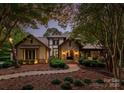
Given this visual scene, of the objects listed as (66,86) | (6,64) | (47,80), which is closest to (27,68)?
(6,64)

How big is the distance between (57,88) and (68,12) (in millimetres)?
1767

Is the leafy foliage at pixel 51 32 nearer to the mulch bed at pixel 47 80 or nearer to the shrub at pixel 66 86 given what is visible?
the mulch bed at pixel 47 80

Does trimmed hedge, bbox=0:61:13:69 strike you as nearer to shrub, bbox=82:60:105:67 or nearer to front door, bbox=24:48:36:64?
front door, bbox=24:48:36:64

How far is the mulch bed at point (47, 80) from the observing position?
7922 mm

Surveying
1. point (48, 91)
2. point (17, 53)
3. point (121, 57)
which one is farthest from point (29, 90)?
point (121, 57)

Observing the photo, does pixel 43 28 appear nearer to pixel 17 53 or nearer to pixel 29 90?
pixel 17 53

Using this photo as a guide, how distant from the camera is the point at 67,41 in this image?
8.94 meters

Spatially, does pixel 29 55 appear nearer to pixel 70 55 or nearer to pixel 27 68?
pixel 27 68

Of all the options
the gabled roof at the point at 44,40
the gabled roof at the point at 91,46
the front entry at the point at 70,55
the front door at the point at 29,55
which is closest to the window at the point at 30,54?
the front door at the point at 29,55

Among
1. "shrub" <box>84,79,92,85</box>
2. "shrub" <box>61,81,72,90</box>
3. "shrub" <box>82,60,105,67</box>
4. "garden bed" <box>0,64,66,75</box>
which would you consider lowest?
"shrub" <box>61,81,72,90</box>

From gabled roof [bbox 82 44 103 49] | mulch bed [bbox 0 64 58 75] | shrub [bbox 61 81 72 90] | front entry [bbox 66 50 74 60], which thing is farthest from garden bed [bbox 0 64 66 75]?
gabled roof [bbox 82 44 103 49]

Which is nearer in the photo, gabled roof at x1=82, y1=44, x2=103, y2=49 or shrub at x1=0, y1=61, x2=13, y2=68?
shrub at x1=0, y1=61, x2=13, y2=68

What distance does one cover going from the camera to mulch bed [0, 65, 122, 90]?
7922 mm

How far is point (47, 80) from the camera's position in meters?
8.43
